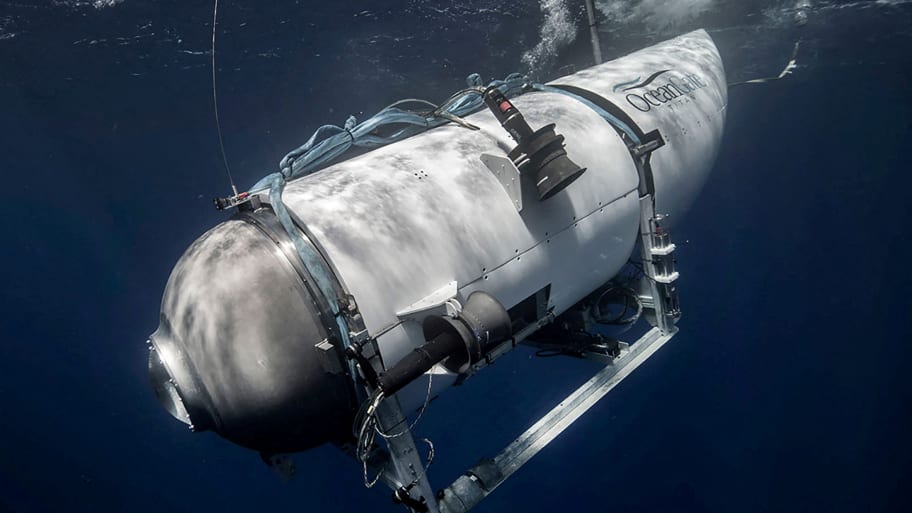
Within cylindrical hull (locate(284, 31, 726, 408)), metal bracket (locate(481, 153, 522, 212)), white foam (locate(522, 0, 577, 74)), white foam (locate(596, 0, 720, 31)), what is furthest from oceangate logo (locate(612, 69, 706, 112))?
white foam (locate(596, 0, 720, 31))

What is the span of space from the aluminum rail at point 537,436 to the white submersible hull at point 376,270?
787 millimetres

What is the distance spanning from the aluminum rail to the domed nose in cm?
114

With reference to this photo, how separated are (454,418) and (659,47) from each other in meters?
16.1

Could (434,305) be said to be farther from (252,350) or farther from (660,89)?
(660,89)

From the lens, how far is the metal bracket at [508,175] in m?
3.27

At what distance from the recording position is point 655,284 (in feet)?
14.6

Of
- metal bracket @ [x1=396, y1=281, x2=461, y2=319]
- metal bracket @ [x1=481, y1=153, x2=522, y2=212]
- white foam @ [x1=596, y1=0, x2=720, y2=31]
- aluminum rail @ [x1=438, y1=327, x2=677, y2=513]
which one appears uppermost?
white foam @ [x1=596, y1=0, x2=720, y2=31]

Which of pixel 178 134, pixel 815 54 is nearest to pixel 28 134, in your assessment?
pixel 178 134

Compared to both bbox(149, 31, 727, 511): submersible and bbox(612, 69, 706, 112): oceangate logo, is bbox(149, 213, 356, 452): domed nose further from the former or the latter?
bbox(612, 69, 706, 112): oceangate logo

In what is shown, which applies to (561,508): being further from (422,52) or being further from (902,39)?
(902,39)

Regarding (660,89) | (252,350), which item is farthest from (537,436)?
(660,89)

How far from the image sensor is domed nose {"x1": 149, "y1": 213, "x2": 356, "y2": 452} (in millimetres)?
2465

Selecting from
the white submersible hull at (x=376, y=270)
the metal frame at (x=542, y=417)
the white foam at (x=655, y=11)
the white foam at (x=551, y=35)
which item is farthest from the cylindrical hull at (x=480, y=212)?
the white foam at (x=655, y=11)

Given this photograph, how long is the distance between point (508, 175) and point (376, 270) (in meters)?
1.24
